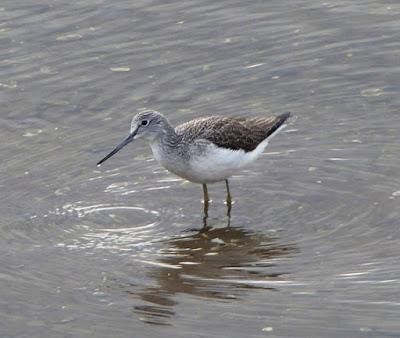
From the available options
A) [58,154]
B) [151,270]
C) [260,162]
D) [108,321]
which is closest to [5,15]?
[58,154]

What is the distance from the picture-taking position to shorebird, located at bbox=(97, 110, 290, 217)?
12539mm

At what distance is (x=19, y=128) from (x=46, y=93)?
98cm

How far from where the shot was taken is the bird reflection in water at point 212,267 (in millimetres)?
10500

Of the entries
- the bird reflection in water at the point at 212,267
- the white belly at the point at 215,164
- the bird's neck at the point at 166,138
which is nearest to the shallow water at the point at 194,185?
the bird reflection in water at the point at 212,267

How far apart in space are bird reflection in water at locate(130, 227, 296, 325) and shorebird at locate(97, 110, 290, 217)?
67 centimetres

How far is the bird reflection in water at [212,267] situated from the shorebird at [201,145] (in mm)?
670

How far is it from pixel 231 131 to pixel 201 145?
50cm

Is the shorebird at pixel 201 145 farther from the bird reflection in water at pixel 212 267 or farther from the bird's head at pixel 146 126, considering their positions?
the bird reflection in water at pixel 212 267

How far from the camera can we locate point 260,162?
13.5 metres

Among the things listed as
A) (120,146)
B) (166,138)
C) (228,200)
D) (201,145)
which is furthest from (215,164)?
(120,146)

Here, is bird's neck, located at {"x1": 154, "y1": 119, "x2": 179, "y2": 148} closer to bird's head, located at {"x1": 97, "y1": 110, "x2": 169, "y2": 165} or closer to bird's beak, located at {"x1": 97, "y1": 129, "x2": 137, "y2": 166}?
bird's head, located at {"x1": 97, "y1": 110, "x2": 169, "y2": 165}

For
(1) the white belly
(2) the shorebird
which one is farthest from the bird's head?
(1) the white belly

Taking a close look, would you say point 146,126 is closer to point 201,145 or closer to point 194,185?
point 201,145

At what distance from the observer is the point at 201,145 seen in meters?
12.6
